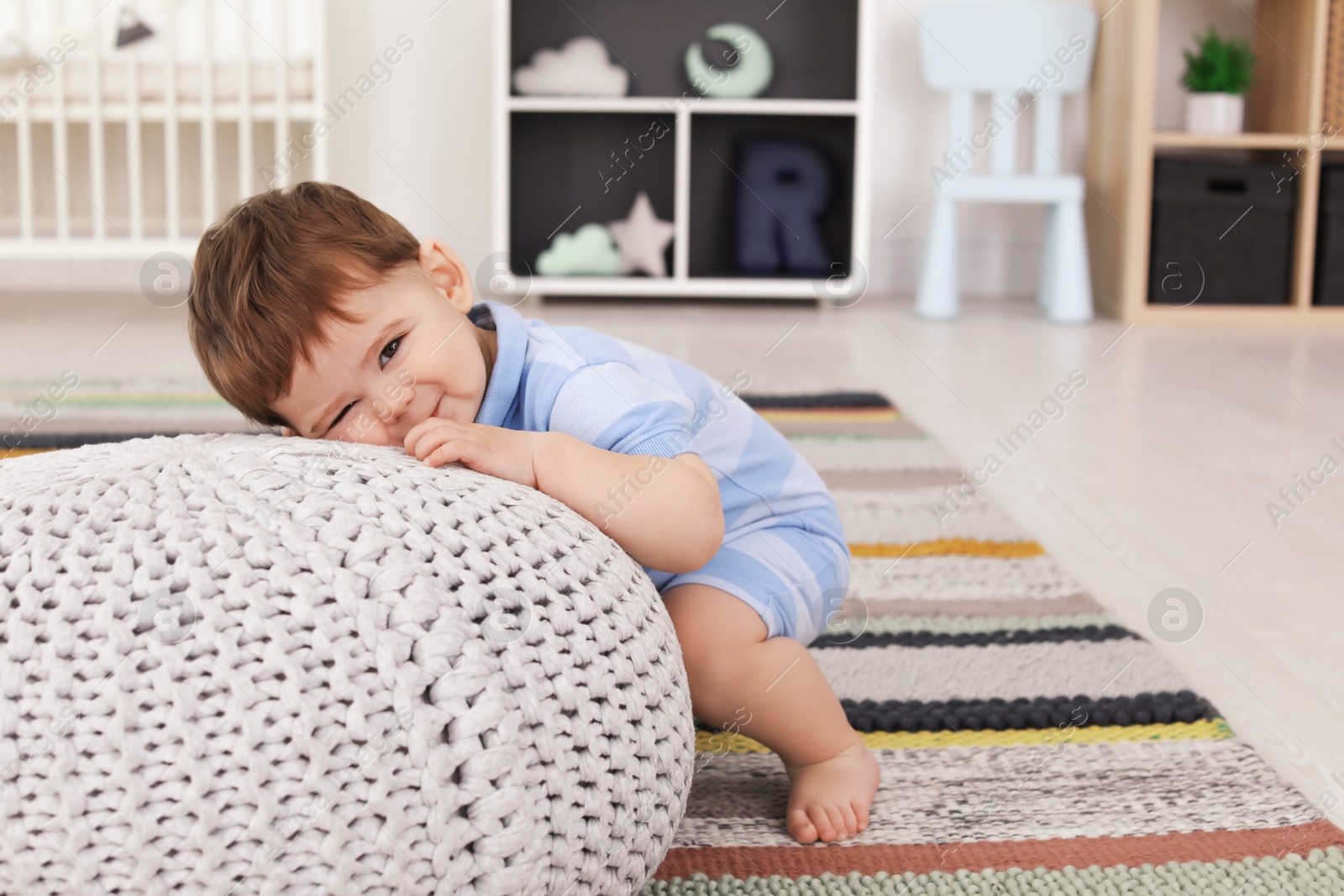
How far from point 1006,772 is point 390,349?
1.58ft

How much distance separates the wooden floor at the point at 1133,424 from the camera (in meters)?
1.03

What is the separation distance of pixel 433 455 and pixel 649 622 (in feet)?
0.51

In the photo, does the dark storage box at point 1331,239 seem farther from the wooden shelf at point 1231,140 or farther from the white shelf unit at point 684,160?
the white shelf unit at point 684,160

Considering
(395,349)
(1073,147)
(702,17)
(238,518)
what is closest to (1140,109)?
(1073,147)

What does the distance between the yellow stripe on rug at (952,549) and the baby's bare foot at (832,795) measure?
19.5 inches

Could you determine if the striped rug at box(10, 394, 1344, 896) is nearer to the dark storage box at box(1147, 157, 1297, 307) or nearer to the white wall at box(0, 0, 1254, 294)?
the dark storage box at box(1147, 157, 1297, 307)

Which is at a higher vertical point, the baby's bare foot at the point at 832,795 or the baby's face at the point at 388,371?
the baby's face at the point at 388,371

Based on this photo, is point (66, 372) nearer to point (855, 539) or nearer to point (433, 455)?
point (855, 539)

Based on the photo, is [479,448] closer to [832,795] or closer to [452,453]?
[452,453]

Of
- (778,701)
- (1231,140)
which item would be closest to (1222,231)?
(1231,140)

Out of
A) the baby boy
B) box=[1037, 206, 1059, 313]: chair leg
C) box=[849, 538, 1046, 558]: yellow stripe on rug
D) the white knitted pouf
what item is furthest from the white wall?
the white knitted pouf

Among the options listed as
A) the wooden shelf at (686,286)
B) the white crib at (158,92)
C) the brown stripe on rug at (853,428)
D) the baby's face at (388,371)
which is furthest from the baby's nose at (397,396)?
the wooden shelf at (686,286)

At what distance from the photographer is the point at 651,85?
323cm

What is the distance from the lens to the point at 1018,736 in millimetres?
891
